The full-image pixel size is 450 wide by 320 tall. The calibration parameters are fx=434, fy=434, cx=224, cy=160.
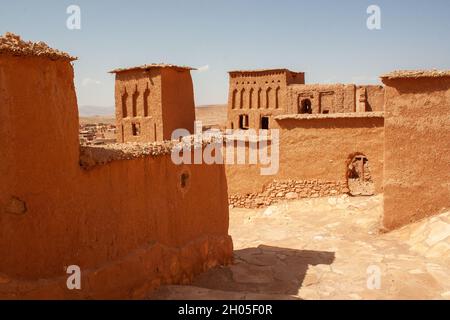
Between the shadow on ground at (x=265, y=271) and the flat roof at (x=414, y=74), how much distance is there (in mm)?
4867

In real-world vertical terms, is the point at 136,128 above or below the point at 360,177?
above

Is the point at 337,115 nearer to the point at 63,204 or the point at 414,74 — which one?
the point at 414,74

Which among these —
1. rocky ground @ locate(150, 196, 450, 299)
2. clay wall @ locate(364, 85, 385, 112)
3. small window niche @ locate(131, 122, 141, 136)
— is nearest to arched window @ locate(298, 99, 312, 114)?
clay wall @ locate(364, 85, 385, 112)

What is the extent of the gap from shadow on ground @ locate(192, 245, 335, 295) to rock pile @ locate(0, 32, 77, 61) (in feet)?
16.7

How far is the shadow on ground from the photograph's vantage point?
336 inches

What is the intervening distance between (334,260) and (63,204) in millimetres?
6817

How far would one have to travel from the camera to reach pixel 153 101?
19.4 metres

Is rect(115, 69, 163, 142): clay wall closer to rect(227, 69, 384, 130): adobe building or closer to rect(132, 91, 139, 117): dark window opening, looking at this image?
Result: rect(132, 91, 139, 117): dark window opening

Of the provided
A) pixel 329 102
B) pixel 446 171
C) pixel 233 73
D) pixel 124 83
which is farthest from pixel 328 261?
pixel 233 73

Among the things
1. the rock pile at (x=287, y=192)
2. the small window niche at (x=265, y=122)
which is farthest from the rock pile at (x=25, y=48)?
the small window niche at (x=265, y=122)

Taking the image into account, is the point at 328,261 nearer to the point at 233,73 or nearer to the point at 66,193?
the point at 66,193

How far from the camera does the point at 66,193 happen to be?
18.4ft

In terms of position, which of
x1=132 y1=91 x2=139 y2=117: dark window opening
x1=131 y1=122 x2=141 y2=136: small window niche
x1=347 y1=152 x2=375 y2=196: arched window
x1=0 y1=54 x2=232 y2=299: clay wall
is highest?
x1=132 y1=91 x2=139 y2=117: dark window opening

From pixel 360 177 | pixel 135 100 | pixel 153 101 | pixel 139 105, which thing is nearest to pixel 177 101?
pixel 153 101
